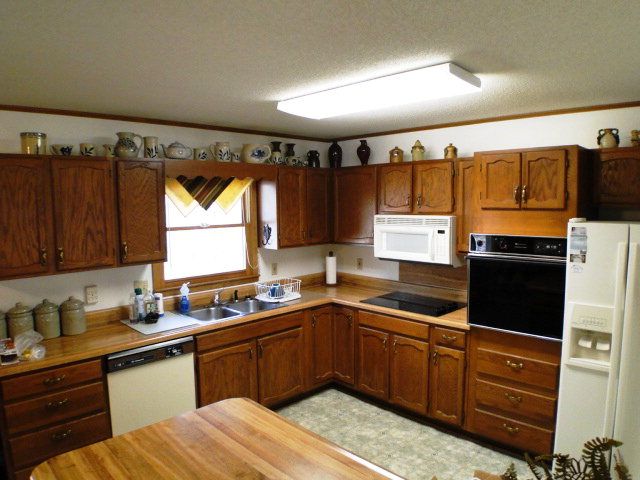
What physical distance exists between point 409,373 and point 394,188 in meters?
1.53

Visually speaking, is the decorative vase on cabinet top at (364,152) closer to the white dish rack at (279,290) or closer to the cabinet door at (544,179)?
the white dish rack at (279,290)

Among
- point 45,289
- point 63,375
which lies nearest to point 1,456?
point 63,375

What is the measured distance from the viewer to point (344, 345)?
388cm

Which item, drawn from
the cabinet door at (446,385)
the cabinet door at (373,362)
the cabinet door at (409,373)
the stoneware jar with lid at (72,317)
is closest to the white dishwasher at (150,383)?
the stoneware jar with lid at (72,317)

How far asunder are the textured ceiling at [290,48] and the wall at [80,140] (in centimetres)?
16

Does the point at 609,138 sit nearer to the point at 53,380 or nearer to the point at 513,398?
the point at 513,398

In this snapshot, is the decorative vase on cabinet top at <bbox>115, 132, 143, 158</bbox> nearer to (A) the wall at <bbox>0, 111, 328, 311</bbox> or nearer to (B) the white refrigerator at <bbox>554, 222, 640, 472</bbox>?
(A) the wall at <bbox>0, 111, 328, 311</bbox>

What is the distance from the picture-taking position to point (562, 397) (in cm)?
256

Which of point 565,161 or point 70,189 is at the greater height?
point 565,161

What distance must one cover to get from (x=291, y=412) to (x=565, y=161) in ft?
9.00

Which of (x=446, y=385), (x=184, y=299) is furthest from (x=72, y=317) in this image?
(x=446, y=385)

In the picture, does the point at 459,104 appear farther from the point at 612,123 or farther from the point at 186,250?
the point at 186,250

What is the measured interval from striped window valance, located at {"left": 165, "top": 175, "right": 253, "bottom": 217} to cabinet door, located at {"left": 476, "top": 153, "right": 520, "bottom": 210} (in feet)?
6.26

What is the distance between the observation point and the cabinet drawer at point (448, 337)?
3.13 m
